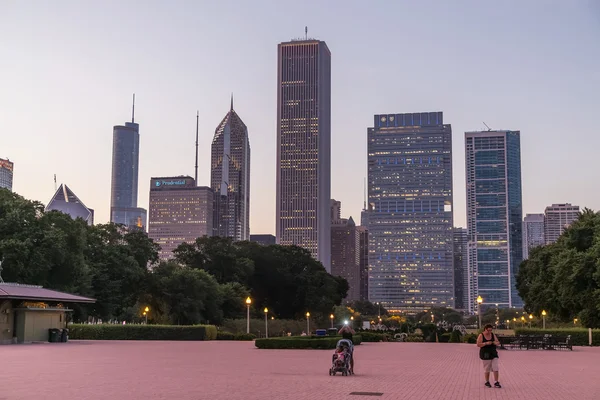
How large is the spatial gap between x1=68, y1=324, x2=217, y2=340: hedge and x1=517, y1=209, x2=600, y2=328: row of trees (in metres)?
28.1

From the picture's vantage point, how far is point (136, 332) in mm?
52938

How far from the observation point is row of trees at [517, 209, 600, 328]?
53281mm

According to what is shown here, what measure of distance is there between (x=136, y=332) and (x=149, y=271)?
26.5 meters

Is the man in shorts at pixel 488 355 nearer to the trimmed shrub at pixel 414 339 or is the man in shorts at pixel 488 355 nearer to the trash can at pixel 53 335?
the trash can at pixel 53 335

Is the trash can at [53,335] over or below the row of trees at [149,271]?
below

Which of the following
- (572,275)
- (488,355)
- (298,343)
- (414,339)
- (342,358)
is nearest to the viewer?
(488,355)

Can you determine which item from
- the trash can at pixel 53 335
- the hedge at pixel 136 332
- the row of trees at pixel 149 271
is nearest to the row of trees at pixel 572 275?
the hedge at pixel 136 332

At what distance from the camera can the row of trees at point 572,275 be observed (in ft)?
175

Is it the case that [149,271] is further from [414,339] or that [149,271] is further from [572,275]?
[572,275]

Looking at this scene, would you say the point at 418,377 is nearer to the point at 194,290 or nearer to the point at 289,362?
the point at 289,362

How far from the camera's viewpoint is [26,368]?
22422 millimetres

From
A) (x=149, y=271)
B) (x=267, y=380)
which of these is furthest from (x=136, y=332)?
(x=267, y=380)

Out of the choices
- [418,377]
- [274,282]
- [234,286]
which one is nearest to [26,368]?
[418,377]

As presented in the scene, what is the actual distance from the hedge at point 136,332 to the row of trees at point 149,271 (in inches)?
245
